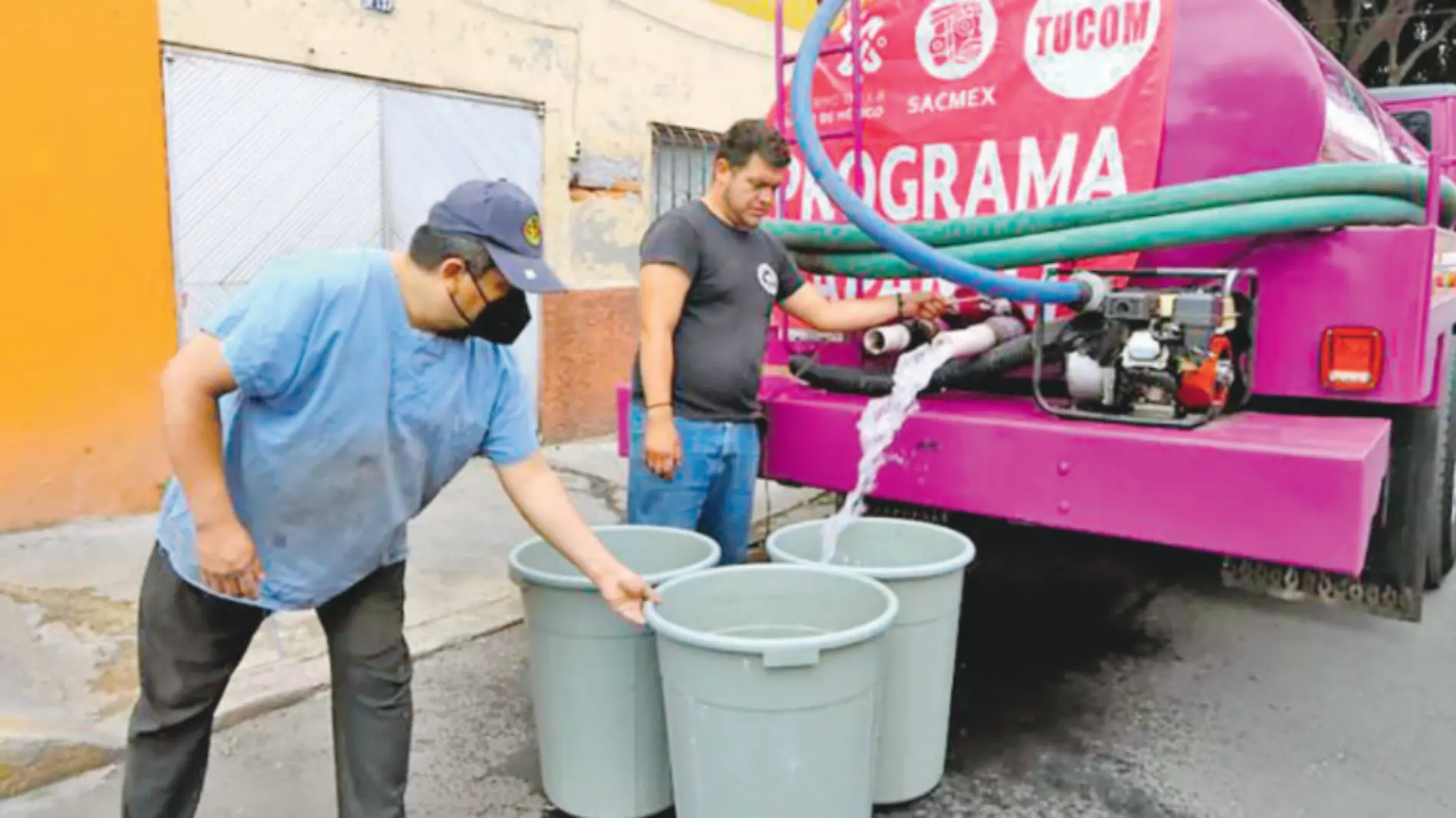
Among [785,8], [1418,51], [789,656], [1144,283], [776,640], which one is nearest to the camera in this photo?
[789,656]

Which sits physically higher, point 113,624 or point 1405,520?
point 1405,520

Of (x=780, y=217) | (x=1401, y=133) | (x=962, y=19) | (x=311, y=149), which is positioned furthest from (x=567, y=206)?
(x=1401, y=133)

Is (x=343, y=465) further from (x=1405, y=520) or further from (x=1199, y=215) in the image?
→ (x=1405, y=520)

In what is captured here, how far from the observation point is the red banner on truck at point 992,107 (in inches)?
135

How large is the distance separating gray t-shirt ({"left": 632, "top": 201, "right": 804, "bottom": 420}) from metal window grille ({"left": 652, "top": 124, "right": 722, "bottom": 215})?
4.80m

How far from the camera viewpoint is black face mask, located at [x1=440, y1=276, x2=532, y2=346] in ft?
7.30

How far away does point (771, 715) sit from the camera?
7.93ft

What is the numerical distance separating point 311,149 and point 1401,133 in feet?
17.7

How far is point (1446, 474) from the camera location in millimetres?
4219

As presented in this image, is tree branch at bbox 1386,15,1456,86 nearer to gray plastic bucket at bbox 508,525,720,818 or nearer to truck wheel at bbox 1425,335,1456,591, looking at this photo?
truck wheel at bbox 1425,335,1456,591

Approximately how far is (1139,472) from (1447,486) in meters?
2.16

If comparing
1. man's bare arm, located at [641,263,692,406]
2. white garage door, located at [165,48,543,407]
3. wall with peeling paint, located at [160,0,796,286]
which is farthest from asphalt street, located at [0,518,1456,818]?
wall with peeling paint, located at [160,0,796,286]

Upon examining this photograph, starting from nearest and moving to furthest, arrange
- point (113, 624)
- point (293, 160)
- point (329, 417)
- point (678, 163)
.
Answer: point (329, 417)
point (113, 624)
point (293, 160)
point (678, 163)

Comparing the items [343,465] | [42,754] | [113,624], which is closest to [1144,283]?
[343,465]
